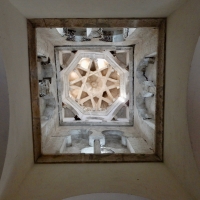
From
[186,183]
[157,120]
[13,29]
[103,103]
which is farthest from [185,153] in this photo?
[103,103]

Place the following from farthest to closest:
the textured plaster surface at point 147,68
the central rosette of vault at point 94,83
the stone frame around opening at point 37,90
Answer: the central rosette of vault at point 94,83
the textured plaster surface at point 147,68
the stone frame around opening at point 37,90

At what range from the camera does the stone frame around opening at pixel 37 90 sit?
11.3 feet

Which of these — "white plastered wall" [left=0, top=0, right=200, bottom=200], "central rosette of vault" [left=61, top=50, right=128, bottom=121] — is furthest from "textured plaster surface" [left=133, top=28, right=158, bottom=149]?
"central rosette of vault" [left=61, top=50, right=128, bottom=121]

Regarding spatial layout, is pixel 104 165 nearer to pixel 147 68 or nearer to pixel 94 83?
pixel 147 68

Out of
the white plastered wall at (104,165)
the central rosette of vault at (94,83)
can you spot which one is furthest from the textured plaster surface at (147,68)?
the central rosette of vault at (94,83)

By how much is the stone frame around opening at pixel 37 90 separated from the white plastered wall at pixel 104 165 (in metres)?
0.14

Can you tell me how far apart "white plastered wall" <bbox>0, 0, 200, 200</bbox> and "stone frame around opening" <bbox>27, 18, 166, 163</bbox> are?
0.14 metres

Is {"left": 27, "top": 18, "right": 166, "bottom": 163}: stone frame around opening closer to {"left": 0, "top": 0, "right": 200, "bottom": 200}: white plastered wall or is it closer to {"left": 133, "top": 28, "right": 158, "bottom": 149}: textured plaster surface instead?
{"left": 0, "top": 0, "right": 200, "bottom": 200}: white plastered wall

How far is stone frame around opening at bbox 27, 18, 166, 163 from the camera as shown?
346 cm

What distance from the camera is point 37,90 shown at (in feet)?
11.9

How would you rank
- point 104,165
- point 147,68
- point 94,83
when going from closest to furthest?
point 104,165
point 147,68
point 94,83

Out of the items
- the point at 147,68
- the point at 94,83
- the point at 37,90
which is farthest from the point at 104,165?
the point at 94,83

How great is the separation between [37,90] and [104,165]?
1958mm

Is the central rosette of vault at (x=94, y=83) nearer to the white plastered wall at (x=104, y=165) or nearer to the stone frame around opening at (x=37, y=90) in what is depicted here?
the stone frame around opening at (x=37, y=90)
